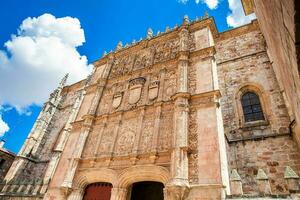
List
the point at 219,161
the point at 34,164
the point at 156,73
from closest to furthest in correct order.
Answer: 1. the point at 219,161
2. the point at 156,73
3. the point at 34,164

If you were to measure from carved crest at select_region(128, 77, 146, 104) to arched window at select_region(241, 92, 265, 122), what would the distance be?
5303 mm

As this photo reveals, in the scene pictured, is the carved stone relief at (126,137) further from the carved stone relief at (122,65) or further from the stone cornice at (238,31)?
the stone cornice at (238,31)

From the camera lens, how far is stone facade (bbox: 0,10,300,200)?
6.56m

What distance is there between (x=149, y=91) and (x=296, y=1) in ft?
29.9

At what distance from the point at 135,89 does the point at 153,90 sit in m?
1.11

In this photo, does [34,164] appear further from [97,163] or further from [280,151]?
[280,151]

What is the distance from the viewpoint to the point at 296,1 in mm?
718

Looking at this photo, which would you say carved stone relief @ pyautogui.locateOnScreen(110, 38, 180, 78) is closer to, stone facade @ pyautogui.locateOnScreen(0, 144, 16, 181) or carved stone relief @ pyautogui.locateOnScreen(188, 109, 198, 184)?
carved stone relief @ pyautogui.locateOnScreen(188, 109, 198, 184)

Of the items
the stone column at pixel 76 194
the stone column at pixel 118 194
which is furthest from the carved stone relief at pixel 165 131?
the stone column at pixel 76 194

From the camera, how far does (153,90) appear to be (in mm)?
9719

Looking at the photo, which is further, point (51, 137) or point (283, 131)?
point (51, 137)

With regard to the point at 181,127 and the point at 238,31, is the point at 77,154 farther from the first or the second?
the point at 238,31

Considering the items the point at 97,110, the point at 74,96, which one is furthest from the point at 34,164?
the point at 97,110

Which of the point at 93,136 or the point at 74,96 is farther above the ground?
the point at 74,96
